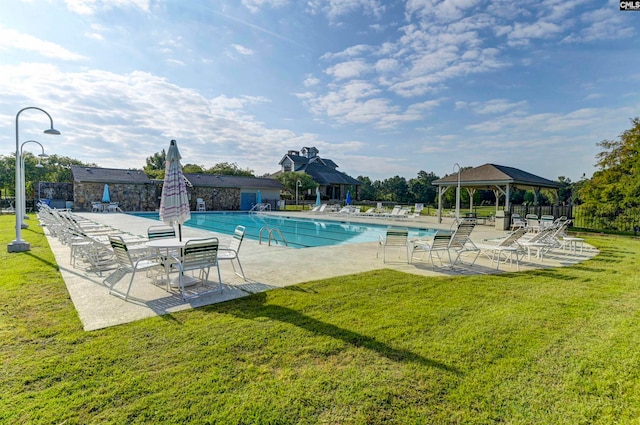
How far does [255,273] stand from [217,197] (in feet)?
91.5

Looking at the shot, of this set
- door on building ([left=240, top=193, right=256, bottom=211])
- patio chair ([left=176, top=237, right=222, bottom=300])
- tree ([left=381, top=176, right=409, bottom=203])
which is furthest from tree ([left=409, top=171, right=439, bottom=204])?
patio chair ([left=176, top=237, right=222, bottom=300])

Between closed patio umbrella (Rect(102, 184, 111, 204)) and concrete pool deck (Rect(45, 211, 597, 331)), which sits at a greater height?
closed patio umbrella (Rect(102, 184, 111, 204))

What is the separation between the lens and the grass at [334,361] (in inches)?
91.1

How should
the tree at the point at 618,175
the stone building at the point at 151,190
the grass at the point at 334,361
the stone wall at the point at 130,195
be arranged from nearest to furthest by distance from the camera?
the grass at the point at 334,361 → the tree at the point at 618,175 → the stone wall at the point at 130,195 → the stone building at the point at 151,190

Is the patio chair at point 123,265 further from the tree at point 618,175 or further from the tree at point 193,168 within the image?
the tree at point 193,168

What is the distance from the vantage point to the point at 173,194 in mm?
5461

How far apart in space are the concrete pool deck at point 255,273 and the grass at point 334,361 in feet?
0.99

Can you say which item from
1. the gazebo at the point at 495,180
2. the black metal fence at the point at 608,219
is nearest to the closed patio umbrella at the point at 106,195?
the gazebo at the point at 495,180

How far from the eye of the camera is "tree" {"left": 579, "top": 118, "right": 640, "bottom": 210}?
1628 centimetres

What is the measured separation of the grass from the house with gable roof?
4093cm

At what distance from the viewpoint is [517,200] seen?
1922 inches

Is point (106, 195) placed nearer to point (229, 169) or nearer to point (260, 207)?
point (260, 207)

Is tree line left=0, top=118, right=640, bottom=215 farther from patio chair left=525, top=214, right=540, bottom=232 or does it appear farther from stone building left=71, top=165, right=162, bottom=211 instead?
patio chair left=525, top=214, right=540, bottom=232

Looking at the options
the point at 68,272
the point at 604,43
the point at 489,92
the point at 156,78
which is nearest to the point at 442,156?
the point at 489,92
